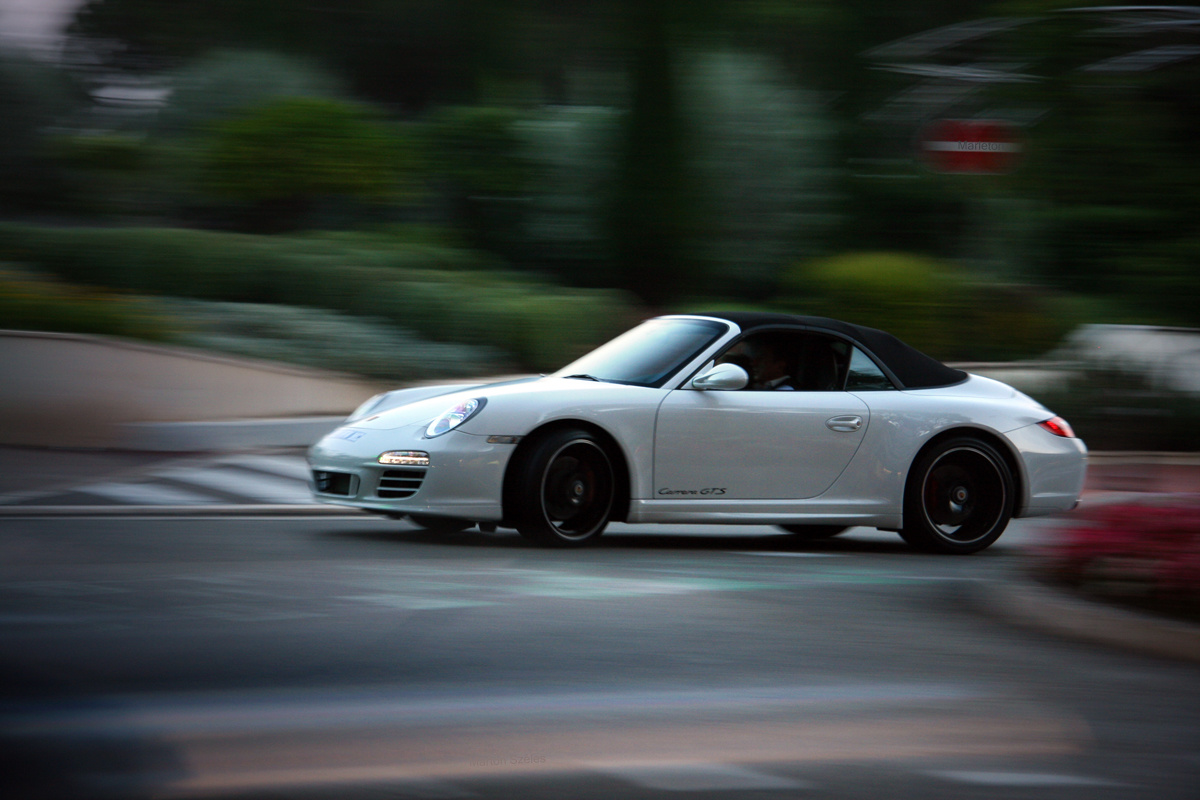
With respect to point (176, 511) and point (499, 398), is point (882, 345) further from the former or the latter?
point (176, 511)

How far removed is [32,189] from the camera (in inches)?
799

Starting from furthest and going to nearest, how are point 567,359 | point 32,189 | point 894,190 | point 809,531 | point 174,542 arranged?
point 894,190 < point 32,189 < point 567,359 < point 809,531 < point 174,542

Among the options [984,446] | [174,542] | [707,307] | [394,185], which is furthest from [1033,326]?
[174,542]

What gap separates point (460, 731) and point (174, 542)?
4406 millimetres

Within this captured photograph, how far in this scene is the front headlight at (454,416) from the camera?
825cm

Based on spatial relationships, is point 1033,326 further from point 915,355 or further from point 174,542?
point 174,542

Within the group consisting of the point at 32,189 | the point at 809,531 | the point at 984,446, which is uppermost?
the point at 32,189

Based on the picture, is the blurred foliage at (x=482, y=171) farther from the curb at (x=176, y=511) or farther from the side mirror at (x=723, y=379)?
the side mirror at (x=723, y=379)

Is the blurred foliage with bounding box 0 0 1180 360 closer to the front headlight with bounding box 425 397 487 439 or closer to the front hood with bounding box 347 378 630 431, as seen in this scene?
the front hood with bounding box 347 378 630 431

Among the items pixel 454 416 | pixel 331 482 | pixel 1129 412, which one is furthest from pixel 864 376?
pixel 1129 412

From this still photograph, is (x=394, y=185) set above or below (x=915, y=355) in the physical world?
above

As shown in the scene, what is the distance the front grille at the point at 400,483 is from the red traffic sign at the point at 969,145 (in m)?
11.9

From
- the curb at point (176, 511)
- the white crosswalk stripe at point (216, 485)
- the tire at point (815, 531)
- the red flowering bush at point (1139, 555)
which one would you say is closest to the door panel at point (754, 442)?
the tire at point (815, 531)

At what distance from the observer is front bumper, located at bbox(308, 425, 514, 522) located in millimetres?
8117
